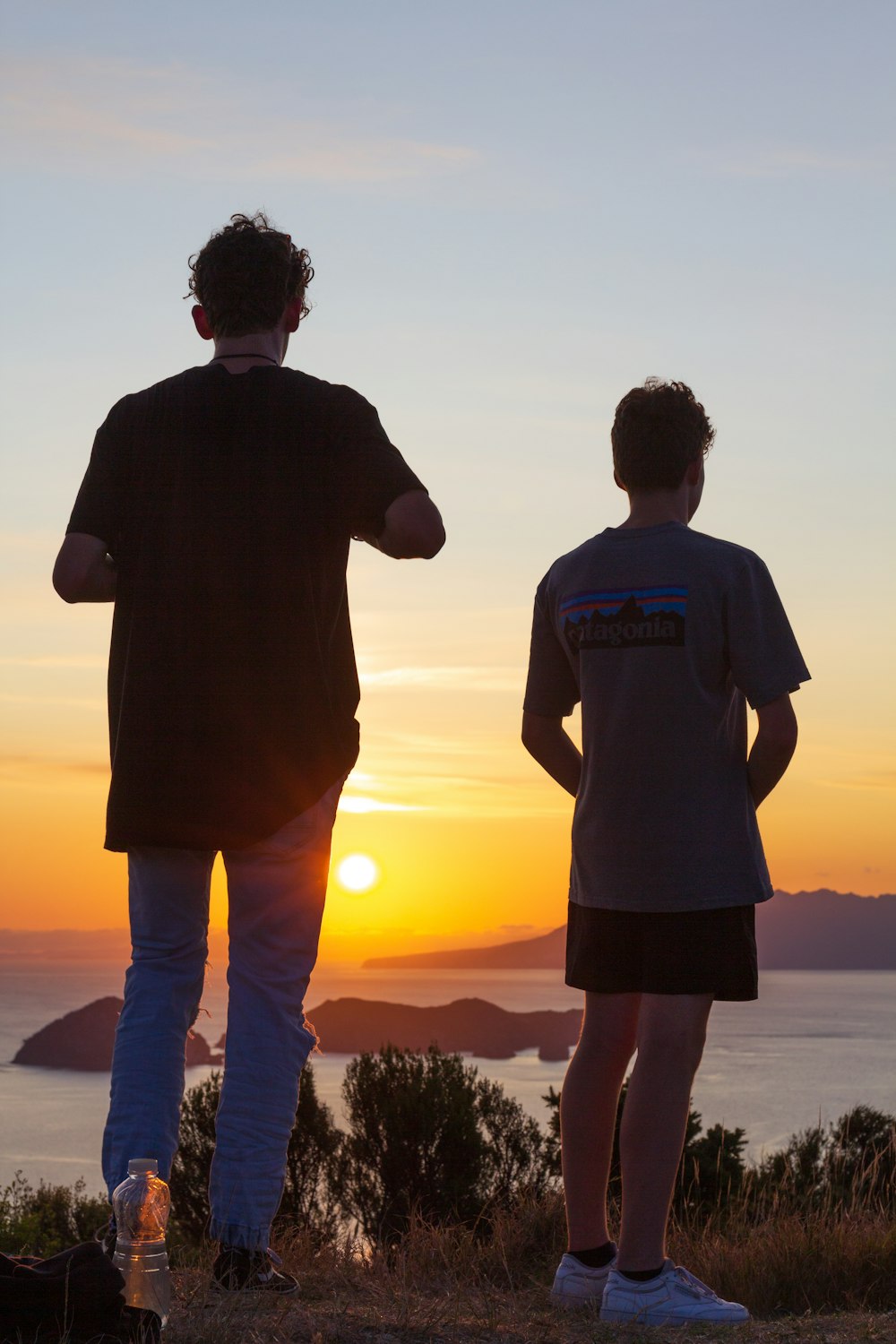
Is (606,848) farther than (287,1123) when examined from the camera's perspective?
Yes

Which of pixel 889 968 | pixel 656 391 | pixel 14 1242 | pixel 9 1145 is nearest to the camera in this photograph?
pixel 656 391

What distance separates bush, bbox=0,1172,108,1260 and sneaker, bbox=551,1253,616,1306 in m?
16.2

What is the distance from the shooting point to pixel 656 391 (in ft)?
9.90

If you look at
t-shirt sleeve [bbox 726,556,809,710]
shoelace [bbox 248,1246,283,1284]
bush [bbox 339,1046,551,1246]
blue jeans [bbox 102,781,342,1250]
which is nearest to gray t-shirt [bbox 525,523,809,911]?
t-shirt sleeve [bbox 726,556,809,710]

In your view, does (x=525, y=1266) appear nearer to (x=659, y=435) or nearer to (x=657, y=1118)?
(x=657, y=1118)

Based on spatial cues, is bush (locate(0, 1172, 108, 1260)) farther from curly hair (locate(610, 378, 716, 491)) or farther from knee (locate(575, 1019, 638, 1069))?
curly hair (locate(610, 378, 716, 491))

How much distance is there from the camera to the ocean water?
51.8m

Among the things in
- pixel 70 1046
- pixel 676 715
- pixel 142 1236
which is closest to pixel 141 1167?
pixel 142 1236

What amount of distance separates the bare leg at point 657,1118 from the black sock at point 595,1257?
0.76ft

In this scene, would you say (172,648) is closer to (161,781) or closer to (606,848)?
(161,781)

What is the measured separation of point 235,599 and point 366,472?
37 cm

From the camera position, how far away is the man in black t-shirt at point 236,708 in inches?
99.6

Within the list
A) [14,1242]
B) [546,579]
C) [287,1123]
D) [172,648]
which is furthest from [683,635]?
[14,1242]

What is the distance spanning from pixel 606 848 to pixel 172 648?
3.40 feet
